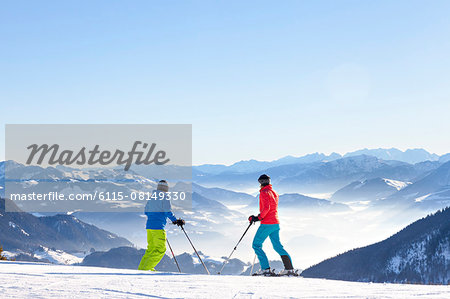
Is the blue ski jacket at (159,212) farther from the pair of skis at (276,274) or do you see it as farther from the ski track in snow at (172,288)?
the ski track in snow at (172,288)

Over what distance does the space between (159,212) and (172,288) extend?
5.73 m

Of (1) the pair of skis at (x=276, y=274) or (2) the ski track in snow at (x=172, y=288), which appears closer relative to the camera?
(2) the ski track in snow at (x=172, y=288)

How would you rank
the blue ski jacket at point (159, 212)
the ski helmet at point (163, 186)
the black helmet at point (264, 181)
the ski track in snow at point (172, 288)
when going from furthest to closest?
1. the ski helmet at point (163, 186)
2. the blue ski jacket at point (159, 212)
3. the black helmet at point (264, 181)
4. the ski track in snow at point (172, 288)

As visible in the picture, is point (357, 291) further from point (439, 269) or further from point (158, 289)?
point (439, 269)

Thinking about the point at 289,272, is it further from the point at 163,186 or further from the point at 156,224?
the point at 163,186

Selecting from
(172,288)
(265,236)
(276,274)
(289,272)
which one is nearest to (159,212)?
(265,236)

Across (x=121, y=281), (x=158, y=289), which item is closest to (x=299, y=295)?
(x=158, y=289)

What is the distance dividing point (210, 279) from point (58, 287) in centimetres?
366

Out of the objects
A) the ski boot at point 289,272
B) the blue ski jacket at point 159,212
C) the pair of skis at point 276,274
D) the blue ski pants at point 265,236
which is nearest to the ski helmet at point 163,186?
the blue ski jacket at point 159,212

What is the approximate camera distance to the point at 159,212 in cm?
1435

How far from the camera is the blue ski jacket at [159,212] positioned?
14275 millimetres

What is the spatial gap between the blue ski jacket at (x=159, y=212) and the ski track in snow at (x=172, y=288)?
152 inches

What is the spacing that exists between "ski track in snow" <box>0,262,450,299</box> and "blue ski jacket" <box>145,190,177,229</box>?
3.85 m

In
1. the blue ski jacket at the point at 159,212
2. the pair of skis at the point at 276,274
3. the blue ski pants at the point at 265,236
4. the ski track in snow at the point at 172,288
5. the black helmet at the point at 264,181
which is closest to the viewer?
the ski track in snow at the point at 172,288
